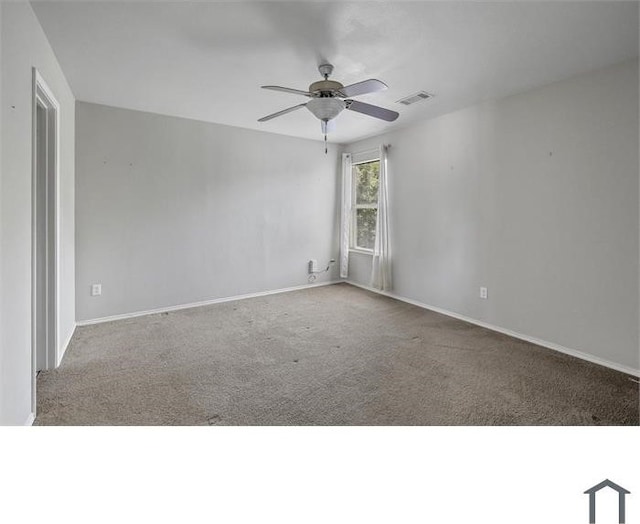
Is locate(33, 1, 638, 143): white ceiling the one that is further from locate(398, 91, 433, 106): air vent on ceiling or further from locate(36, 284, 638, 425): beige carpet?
locate(36, 284, 638, 425): beige carpet

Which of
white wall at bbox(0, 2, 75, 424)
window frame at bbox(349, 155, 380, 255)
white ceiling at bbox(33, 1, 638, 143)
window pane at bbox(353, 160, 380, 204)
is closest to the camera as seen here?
white wall at bbox(0, 2, 75, 424)

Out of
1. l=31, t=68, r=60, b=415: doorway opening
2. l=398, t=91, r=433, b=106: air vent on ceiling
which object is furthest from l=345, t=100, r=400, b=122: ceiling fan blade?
l=31, t=68, r=60, b=415: doorway opening

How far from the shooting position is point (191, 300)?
14.0 ft

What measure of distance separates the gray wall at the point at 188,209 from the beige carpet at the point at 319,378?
2.07 feet

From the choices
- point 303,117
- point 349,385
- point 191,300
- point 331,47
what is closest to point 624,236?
point 349,385

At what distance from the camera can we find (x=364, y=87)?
7.25 ft

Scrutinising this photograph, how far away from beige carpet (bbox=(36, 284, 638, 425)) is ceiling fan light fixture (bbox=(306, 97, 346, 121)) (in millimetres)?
1945

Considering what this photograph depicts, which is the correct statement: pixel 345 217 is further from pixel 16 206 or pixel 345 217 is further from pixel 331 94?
pixel 16 206

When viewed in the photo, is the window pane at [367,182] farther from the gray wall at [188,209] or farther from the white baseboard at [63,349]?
the white baseboard at [63,349]

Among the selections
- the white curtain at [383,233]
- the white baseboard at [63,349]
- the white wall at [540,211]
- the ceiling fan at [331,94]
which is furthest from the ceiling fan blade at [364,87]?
the white baseboard at [63,349]

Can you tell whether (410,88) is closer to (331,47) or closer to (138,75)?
(331,47)

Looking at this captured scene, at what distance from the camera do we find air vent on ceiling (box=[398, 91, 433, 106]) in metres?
3.21

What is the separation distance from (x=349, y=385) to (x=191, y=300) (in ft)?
8.85

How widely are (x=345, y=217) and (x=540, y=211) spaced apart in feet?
9.67
